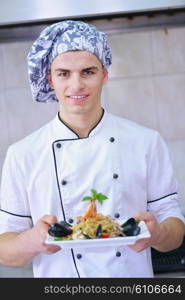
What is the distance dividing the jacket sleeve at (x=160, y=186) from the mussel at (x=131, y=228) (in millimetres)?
153

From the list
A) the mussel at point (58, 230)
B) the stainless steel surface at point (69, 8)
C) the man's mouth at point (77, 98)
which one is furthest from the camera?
the stainless steel surface at point (69, 8)

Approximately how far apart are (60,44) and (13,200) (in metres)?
0.25

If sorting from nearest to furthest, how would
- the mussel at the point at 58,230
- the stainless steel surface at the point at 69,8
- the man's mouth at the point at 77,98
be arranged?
the mussel at the point at 58,230 → the man's mouth at the point at 77,98 → the stainless steel surface at the point at 69,8

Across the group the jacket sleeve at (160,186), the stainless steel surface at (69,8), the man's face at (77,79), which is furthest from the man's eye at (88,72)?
the stainless steel surface at (69,8)

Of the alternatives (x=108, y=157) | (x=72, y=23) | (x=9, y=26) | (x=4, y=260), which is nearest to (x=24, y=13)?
(x=9, y=26)

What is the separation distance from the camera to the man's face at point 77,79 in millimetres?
774

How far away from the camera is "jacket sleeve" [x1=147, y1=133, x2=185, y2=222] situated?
85 centimetres

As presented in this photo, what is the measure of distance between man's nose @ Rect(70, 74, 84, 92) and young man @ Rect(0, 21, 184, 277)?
14 mm

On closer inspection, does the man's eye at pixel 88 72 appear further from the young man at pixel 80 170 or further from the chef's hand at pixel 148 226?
the chef's hand at pixel 148 226

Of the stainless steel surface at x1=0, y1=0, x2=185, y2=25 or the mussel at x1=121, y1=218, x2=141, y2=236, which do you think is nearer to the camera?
the mussel at x1=121, y1=218, x2=141, y2=236

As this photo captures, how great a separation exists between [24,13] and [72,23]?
0.30 meters

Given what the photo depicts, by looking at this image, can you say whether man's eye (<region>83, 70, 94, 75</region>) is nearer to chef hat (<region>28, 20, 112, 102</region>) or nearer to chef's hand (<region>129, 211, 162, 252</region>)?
chef hat (<region>28, 20, 112, 102</region>)

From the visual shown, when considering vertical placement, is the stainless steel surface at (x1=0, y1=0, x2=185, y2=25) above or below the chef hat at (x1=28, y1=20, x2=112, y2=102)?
above

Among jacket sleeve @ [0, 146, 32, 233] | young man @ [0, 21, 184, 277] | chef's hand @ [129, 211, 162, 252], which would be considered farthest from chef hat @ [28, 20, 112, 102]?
chef's hand @ [129, 211, 162, 252]
